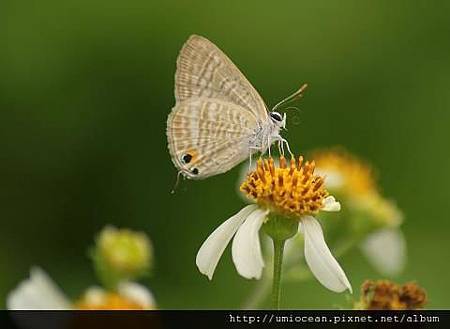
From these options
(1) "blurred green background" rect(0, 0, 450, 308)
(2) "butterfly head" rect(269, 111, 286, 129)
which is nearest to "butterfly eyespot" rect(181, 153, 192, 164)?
(2) "butterfly head" rect(269, 111, 286, 129)

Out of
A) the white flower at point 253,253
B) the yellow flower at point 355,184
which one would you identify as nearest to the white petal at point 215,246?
the white flower at point 253,253

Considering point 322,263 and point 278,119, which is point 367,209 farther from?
point 322,263

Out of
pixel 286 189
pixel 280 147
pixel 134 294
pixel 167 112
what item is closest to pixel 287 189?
pixel 286 189

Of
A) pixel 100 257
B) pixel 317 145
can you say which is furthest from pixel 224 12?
pixel 100 257

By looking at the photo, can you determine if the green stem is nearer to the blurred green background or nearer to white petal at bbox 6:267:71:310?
white petal at bbox 6:267:71:310

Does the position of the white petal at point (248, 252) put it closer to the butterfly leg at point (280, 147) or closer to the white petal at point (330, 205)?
the white petal at point (330, 205)

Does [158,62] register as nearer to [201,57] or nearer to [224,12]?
[224,12]

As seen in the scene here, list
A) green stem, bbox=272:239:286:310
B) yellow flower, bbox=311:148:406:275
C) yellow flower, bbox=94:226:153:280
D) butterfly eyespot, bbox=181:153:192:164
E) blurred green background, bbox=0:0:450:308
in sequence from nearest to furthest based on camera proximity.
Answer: green stem, bbox=272:239:286:310
butterfly eyespot, bbox=181:153:192:164
yellow flower, bbox=94:226:153:280
yellow flower, bbox=311:148:406:275
blurred green background, bbox=0:0:450:308
